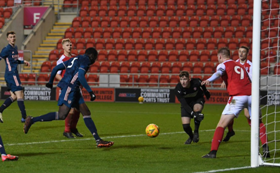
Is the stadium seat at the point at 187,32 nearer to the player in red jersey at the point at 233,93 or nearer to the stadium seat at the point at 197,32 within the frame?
the stadium seat at the point at 197,32

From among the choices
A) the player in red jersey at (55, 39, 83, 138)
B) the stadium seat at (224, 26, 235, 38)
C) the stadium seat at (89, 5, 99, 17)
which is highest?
the stadium seat at (89, 5, 99, 17)

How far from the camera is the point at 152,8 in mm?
29125

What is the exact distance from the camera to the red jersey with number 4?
761cm

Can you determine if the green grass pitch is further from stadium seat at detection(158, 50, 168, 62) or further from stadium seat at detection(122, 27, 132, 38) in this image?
stadium seat at detection(122, 27, 132, 38)

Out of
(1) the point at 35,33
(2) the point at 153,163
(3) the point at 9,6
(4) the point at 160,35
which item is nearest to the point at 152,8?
(4) the point at 160,35

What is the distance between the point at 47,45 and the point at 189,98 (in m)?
21.0

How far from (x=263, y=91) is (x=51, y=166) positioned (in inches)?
653

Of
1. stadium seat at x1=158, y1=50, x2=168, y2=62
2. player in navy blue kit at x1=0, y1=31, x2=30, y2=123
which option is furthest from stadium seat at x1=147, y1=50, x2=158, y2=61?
player in navy blue kit at x1=0, y1=31, x2=30, y2=123

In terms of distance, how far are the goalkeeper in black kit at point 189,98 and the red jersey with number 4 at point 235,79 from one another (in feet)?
6.21

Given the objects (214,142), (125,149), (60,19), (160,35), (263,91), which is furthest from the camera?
(60,19)

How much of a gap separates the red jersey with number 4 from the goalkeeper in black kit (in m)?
1.89

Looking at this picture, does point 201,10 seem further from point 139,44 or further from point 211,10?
point 139,44

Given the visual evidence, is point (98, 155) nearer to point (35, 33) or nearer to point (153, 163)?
point (153, 163)

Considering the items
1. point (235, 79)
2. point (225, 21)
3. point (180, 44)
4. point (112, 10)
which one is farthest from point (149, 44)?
point (235, 79)
